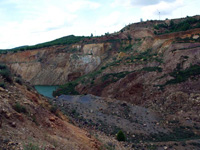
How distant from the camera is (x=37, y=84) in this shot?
43.4 metres

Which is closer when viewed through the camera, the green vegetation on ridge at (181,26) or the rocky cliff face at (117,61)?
the rocky cliff face at (117,61)

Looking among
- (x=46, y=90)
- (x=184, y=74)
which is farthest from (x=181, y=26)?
(x=46, y=90)

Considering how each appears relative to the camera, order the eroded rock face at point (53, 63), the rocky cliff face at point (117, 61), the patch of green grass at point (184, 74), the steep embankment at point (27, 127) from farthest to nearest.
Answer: the eroded rock face at point (53, 63) → the rocky cliff face at point (117, 61) → the patch of green grass at point (184, 74) → the steep embankment at point (27, 127)

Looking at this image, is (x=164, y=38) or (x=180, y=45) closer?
(x=180, y=45)

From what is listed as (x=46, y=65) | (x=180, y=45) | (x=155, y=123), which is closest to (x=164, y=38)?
(x=180, y=45)

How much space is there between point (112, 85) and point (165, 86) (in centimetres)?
693

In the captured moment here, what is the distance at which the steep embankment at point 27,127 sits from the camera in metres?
5.38

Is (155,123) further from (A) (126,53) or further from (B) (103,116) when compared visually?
(A) (126,53)

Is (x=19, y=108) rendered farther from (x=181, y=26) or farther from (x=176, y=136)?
(x=181, y=26)

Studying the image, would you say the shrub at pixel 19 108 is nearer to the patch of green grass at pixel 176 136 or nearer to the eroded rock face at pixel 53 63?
the patch of green grass at pixel 176 136

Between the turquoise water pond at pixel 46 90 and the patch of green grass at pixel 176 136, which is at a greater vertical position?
the patch of green grass at pixel 176 136

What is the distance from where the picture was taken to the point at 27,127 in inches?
246

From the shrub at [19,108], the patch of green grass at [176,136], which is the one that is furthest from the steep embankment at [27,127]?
the patch of green grass at [176,136]

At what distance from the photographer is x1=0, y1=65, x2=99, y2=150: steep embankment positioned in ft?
17.6
